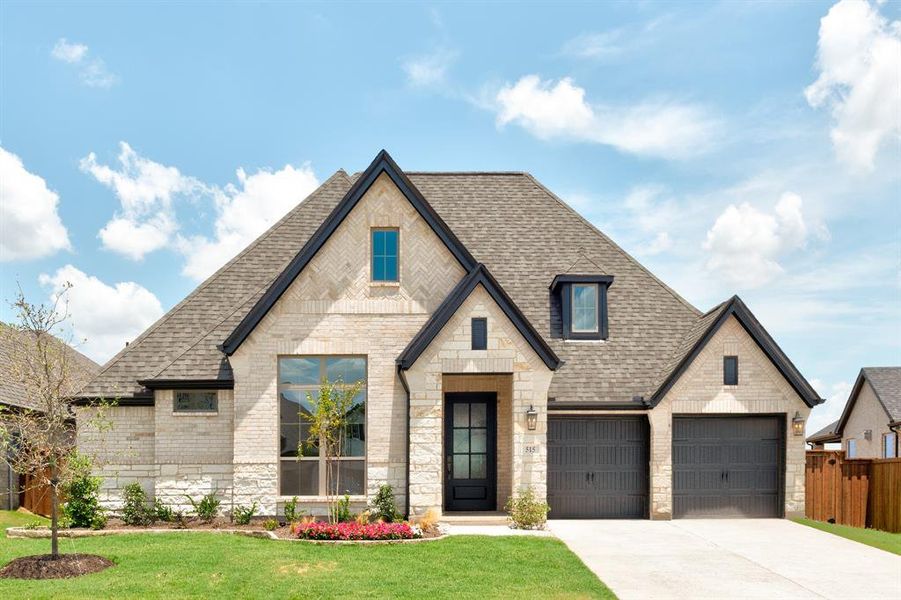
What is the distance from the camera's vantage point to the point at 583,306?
20.6m

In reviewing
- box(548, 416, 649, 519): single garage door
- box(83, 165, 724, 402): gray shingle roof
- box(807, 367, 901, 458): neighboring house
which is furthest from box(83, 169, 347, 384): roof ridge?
box(807, 367, 901, 458): neighboring house

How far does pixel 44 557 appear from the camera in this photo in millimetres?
13102

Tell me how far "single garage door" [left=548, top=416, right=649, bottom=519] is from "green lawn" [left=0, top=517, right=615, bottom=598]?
154 inches

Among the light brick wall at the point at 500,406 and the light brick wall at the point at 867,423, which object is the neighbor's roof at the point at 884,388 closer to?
the light brick wall at the point at 867,423

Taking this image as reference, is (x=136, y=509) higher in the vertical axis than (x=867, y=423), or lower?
higher

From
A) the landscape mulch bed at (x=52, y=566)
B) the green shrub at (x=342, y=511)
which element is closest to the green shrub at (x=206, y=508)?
the green shrub at (x=342, y=511)

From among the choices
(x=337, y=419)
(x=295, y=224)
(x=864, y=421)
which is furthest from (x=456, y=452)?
(x=864, y=421)

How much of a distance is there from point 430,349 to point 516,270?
17.7 feet

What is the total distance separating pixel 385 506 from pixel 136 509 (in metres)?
5.62

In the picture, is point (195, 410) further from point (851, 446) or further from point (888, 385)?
point (851, 446)

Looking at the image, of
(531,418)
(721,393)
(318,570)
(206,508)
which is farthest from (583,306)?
(318,570)

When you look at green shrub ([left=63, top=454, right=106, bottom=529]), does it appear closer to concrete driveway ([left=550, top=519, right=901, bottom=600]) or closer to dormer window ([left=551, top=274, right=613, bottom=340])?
concrete driveway ([left=550, top=519, right=901, bottom=600])

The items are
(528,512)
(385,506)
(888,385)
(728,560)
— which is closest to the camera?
(728,560)

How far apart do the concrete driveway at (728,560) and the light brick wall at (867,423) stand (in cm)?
1968
